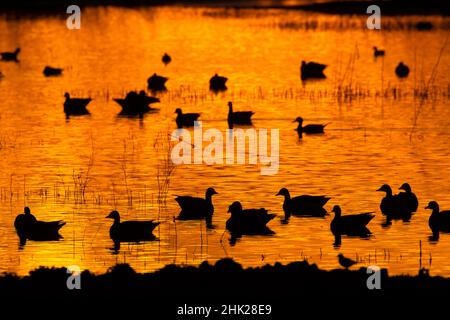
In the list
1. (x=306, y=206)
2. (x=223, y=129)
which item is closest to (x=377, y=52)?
(x=223, y=129)

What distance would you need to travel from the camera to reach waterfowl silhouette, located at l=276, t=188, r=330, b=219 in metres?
25.8

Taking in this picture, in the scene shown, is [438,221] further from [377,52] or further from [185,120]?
[377,52]

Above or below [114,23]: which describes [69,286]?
below

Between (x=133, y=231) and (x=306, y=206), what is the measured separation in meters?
4.28

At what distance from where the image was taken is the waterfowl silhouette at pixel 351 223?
77.8 feet

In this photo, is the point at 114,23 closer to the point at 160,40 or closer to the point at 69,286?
the point at 160,40

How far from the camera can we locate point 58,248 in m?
22.7

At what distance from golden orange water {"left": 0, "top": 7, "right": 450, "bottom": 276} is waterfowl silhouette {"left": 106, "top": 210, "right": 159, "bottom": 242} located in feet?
0.66

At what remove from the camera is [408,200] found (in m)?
25.9

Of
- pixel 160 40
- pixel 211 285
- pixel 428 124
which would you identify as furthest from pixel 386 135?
pixel 160 40

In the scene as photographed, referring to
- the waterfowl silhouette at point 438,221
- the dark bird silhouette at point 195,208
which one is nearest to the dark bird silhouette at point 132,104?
the dark bird silhouette at point 195,208

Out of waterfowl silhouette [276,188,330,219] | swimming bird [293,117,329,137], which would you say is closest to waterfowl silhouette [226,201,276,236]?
waterfowl silhouette [276,188,330,219]

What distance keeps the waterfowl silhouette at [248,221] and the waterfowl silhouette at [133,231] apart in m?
1.62

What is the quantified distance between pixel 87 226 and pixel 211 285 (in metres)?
8.02
